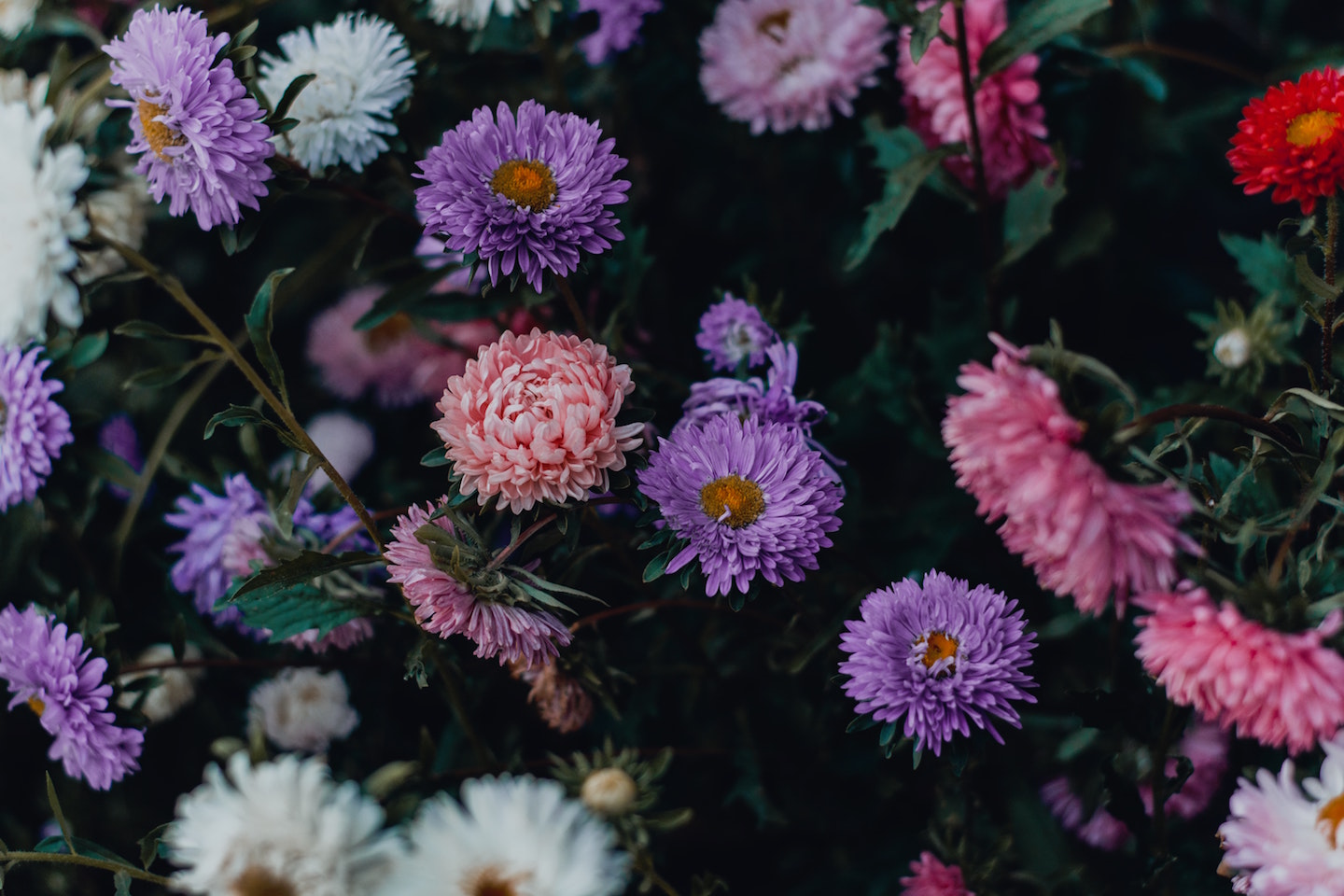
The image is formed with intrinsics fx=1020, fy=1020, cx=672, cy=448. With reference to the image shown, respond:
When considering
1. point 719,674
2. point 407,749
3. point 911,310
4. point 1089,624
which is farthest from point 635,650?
point 911,310

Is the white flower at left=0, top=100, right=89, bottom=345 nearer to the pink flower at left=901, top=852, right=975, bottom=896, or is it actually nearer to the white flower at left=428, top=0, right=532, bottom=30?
the white flower at left=428, top=0, right=532, bottom=30

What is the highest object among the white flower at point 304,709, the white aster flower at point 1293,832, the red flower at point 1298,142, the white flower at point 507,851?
the red flower at point 1298,142

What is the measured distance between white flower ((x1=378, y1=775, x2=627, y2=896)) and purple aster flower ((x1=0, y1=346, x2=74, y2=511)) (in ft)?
1.68

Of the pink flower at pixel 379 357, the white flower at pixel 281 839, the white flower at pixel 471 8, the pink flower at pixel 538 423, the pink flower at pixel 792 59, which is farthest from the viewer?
the pink flower at pixel 379 357

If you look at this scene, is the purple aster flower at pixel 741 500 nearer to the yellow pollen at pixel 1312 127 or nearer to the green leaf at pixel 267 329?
the green leaf at pixel 267 329

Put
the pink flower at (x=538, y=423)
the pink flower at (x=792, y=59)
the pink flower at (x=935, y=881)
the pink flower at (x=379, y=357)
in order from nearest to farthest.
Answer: the pink flower at (x=538, y=423) → the pink flower at (x=935, y=881) → the pink flower at (x=792, y=59) → the pink flower at (x=379, y=357)

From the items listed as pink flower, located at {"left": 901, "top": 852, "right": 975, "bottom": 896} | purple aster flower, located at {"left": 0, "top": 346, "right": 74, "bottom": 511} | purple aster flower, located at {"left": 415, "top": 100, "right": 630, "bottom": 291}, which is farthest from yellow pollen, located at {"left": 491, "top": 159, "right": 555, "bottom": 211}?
pink flower, located at {"left": 901, "top": 852, "right": 975, "bottom": 896}

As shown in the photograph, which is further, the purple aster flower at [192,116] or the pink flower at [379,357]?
the pink flower at [379,357]

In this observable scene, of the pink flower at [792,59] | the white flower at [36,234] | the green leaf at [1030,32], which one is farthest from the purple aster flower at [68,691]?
the green leaf at [1030,32]

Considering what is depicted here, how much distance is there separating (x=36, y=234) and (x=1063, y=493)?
0.76 meters

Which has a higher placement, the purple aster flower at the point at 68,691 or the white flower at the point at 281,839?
the white flower at the point at 281,839

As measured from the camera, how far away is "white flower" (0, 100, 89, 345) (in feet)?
2.56

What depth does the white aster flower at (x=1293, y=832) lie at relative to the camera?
1.90ft

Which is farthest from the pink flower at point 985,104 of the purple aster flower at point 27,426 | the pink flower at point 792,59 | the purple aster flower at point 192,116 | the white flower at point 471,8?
the purple aster flower at point 27,426
